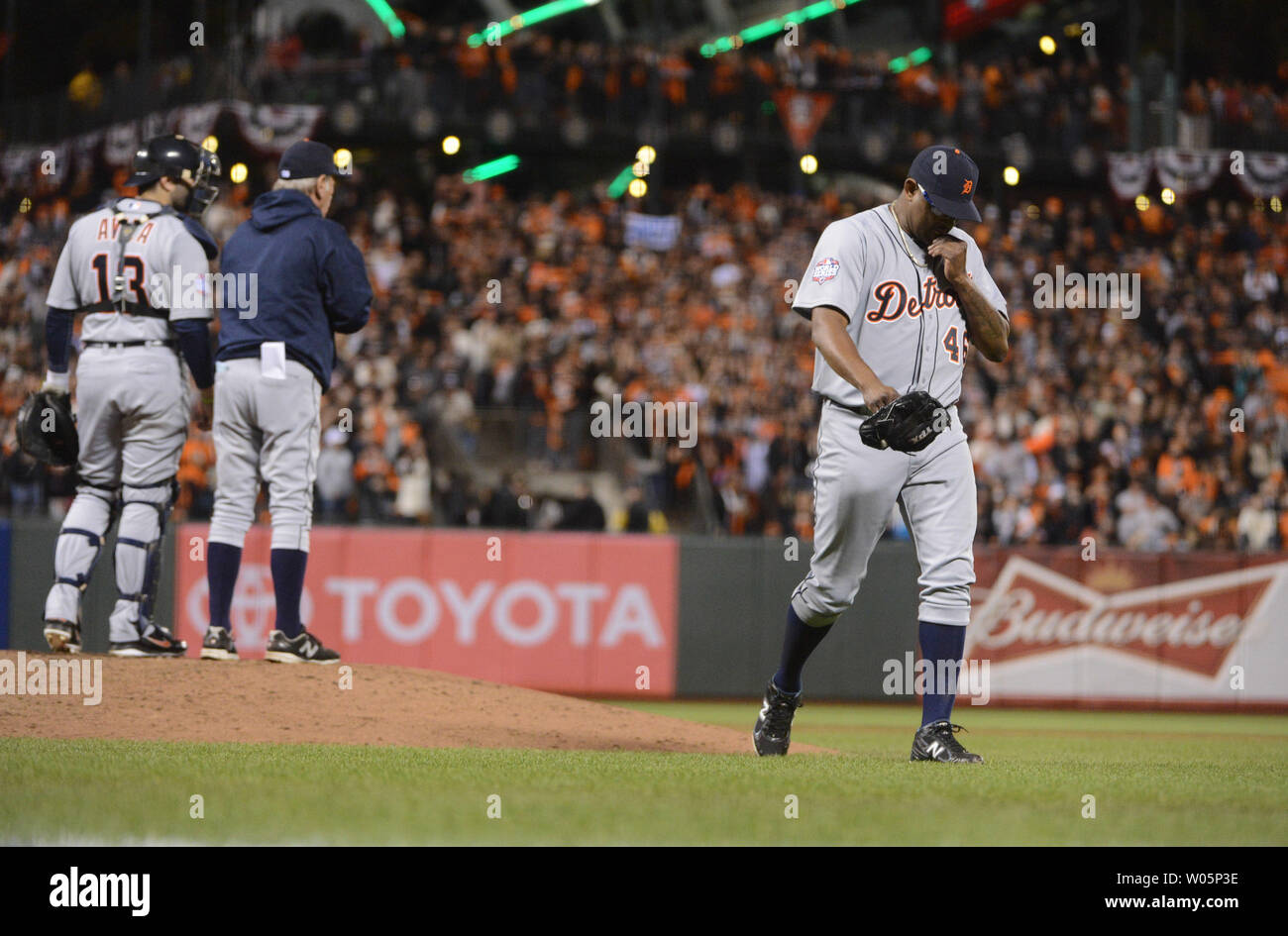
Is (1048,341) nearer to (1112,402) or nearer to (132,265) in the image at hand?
(1112,402)

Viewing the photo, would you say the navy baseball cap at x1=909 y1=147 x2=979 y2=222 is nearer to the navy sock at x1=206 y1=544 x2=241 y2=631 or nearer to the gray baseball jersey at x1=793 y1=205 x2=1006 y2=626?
the gray baseball jersey at x1=793 y1=205 x2=1006 y2=626

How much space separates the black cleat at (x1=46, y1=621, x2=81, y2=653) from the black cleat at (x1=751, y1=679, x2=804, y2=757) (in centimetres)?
312

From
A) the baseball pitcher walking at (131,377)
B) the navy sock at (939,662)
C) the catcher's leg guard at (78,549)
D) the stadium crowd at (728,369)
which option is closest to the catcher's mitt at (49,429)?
the baseball pitcher walking at (131,377)

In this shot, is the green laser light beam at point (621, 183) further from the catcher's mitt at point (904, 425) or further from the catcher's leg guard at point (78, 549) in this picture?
the catcher's mitt at point (904, 425)

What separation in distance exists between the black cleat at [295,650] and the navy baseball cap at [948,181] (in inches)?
126

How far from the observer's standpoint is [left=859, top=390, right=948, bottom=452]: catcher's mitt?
16.2 feet

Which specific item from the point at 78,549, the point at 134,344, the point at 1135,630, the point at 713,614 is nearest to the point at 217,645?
the point at 78,549

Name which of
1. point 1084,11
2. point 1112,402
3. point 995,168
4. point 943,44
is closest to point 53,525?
point 1112,402

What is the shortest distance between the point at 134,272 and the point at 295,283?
0.78 metres

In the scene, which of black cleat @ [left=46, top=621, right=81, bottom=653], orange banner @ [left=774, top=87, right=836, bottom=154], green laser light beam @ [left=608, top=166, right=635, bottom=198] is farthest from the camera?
green laser light beam @ [left=608, top=166, right=635, bottom=198]

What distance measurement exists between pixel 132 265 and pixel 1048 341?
14.6m

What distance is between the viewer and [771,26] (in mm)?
32094

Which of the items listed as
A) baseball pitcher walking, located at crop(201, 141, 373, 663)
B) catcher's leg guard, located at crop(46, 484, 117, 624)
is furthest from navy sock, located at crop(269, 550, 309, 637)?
catcher's leg guard, located at crop(46, 484, 117, 624)

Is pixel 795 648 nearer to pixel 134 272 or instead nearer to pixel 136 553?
pixel 136 553
